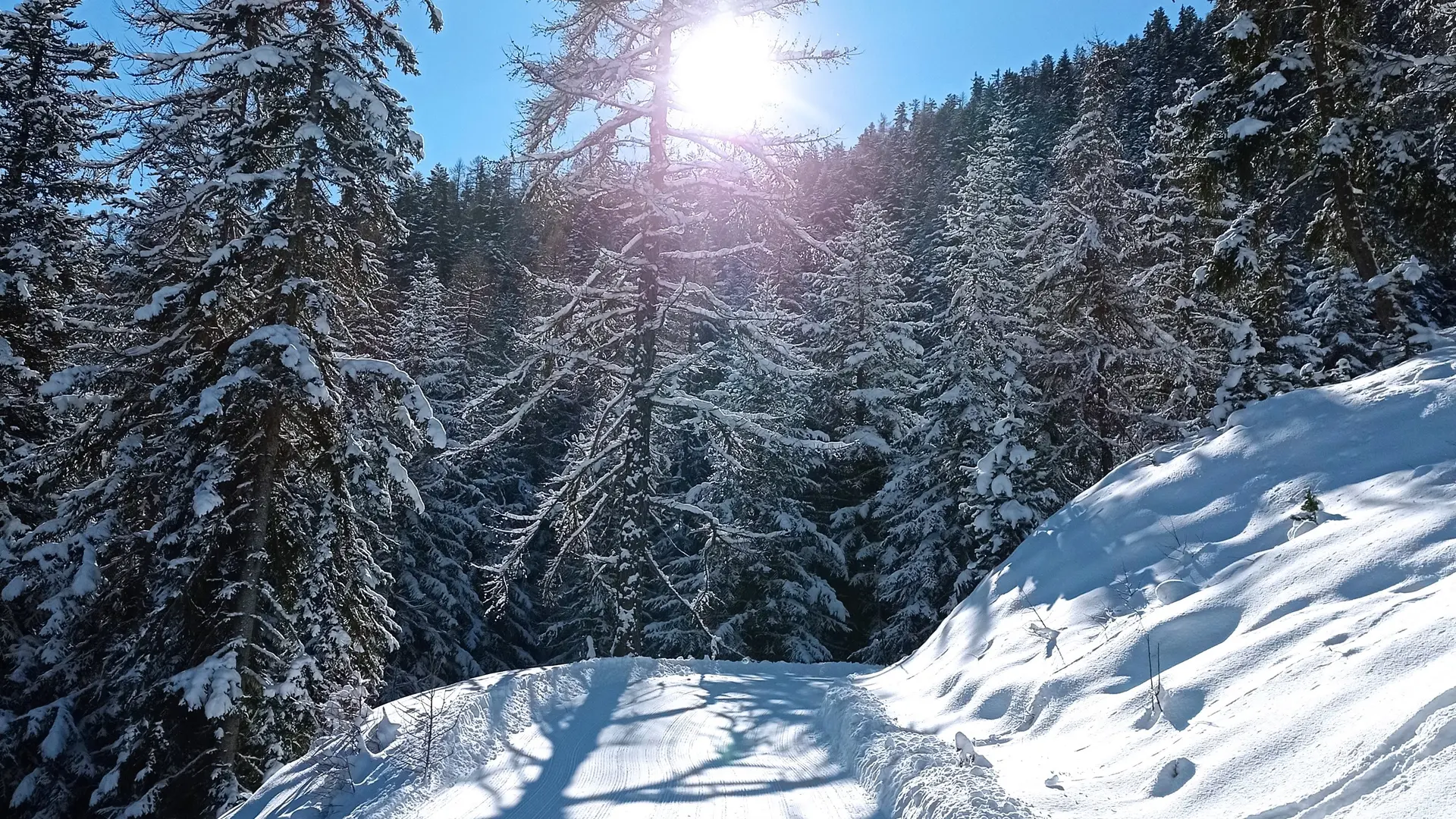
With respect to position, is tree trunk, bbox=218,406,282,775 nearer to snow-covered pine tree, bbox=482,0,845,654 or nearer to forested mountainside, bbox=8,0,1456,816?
forested mountainside, bbox=8,0,1456,816

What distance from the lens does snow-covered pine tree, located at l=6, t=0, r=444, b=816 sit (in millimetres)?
10109

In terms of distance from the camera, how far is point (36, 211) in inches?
571

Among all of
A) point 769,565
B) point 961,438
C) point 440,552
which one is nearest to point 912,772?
point 961,438

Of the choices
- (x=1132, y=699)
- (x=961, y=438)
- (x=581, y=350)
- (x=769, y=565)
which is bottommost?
(x=769, y=565)

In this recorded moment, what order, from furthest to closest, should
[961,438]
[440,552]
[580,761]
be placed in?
[440,552]
[961,438]
[580,761]

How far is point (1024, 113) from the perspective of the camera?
63.1 meters

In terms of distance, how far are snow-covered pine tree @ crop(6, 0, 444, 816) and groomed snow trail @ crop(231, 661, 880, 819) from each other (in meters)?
2.80

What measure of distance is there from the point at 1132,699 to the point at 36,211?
18.8m

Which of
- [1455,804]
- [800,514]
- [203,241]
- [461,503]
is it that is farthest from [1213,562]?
[461,503]

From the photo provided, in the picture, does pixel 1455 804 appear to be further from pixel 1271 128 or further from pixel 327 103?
pixel 1271 128

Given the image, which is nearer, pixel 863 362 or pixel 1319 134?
pixel 1319 134

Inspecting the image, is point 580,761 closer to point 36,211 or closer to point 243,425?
point 243,425

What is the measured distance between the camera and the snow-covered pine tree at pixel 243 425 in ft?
33.2

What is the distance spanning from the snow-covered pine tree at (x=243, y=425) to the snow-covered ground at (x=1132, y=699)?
302 cm
